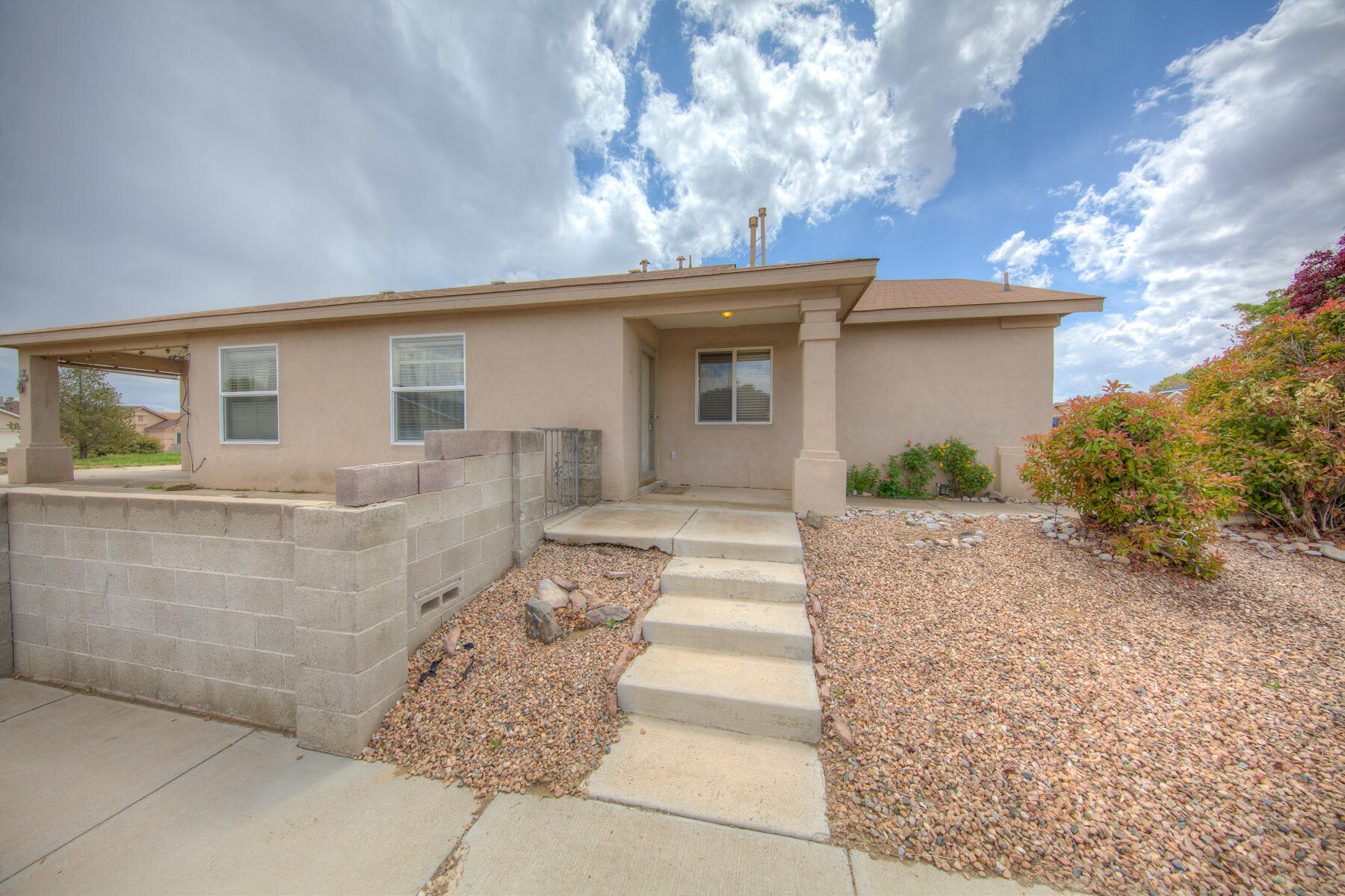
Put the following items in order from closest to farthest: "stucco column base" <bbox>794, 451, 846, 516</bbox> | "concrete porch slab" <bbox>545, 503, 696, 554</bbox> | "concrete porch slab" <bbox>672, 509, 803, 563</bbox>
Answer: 1. "concrete porch slab" <bbox>672, 509, 803, 563</bbox>
2. "concrete porch slab" <bbox>545, 503, 696, 554</bbox>
3. "stucco column base" <bbox>794, 451, 846, 516</bbox>

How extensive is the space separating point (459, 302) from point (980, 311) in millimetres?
6987

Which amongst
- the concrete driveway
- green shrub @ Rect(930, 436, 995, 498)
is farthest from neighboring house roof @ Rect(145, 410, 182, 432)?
green shrub @ Rect(930, 436, 995, 498)

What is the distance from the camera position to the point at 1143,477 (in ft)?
11.1

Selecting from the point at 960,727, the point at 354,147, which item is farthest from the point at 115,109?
the point at 960,727

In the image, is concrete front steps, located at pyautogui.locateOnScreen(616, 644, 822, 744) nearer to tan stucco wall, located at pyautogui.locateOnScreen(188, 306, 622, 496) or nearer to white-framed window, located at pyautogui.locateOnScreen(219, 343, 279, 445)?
tan stucco wall, located at pyautogui.locateOnScreen(188, 306, 622, 496)

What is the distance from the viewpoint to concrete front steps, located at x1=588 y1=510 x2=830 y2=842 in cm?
181

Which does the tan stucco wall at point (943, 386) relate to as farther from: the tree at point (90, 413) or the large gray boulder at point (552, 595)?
the tree at point (90, 413)

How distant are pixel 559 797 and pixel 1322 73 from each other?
11.6 m

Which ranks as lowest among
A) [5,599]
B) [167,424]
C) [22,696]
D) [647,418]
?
[22,696]

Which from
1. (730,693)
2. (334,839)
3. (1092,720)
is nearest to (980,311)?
(1092,720)

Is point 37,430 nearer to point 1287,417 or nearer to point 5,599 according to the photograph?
point 5,599

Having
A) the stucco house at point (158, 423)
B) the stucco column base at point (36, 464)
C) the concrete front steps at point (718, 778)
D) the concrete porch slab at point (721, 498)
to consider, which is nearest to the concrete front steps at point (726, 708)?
the concrete front steps at point (718, 778)

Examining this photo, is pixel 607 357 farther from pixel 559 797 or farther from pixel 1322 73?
pixel 1322 73

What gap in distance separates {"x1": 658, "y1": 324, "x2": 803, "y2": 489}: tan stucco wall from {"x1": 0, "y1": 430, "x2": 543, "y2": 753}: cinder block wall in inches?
163
